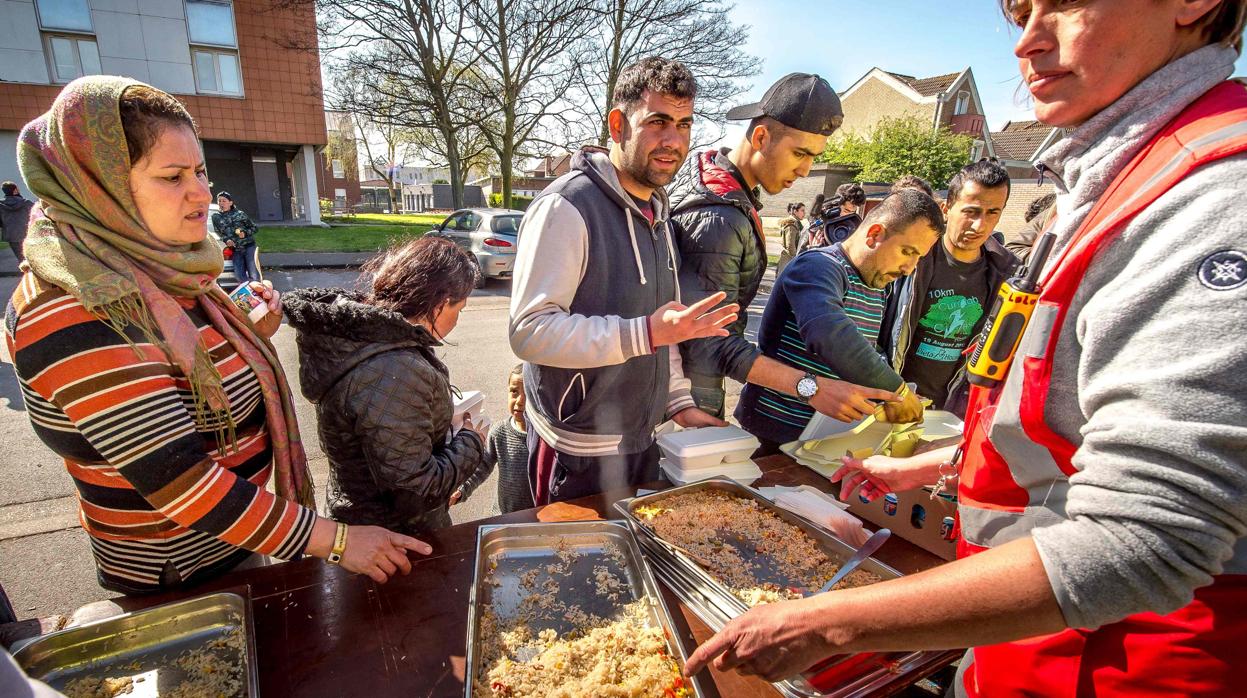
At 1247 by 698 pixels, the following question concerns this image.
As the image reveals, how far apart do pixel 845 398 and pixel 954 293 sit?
1.65 metres

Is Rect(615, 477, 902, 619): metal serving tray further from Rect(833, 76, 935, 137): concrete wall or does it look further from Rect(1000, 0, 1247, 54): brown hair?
Rect(833, 76, 935, 137): concrete wall

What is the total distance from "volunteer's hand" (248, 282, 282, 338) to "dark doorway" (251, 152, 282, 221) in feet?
78.2

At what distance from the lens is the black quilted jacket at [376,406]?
1.73 metres

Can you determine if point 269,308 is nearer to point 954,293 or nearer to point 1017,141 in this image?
point 954,293

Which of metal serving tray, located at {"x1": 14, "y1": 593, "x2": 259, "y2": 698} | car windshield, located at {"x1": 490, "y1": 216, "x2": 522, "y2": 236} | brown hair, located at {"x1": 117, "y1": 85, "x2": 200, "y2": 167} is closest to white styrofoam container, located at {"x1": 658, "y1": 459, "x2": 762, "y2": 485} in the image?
metal serving tray, located at {"x1": 14, "y1": 593, "x2": 259, "y2": 698}

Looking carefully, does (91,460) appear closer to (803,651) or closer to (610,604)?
(610,604)

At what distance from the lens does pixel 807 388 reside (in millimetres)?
2193

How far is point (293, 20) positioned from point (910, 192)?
21425mm

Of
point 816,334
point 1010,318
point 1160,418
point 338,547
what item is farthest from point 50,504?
point 1160,418

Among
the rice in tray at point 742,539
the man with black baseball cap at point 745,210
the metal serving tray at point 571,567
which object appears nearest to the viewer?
the metal serving tray at point 571,567

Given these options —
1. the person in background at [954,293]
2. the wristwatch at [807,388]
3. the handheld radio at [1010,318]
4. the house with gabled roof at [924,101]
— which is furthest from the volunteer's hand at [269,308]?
the house with gabled roof at [924,101]

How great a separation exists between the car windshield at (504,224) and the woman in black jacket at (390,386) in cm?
987

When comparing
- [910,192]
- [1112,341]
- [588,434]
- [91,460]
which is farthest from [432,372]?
[910,192]

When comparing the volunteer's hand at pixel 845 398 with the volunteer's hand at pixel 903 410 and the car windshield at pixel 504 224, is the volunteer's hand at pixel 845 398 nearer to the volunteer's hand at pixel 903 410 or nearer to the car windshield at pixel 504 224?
the volunteer's hand at pixel 903 410
